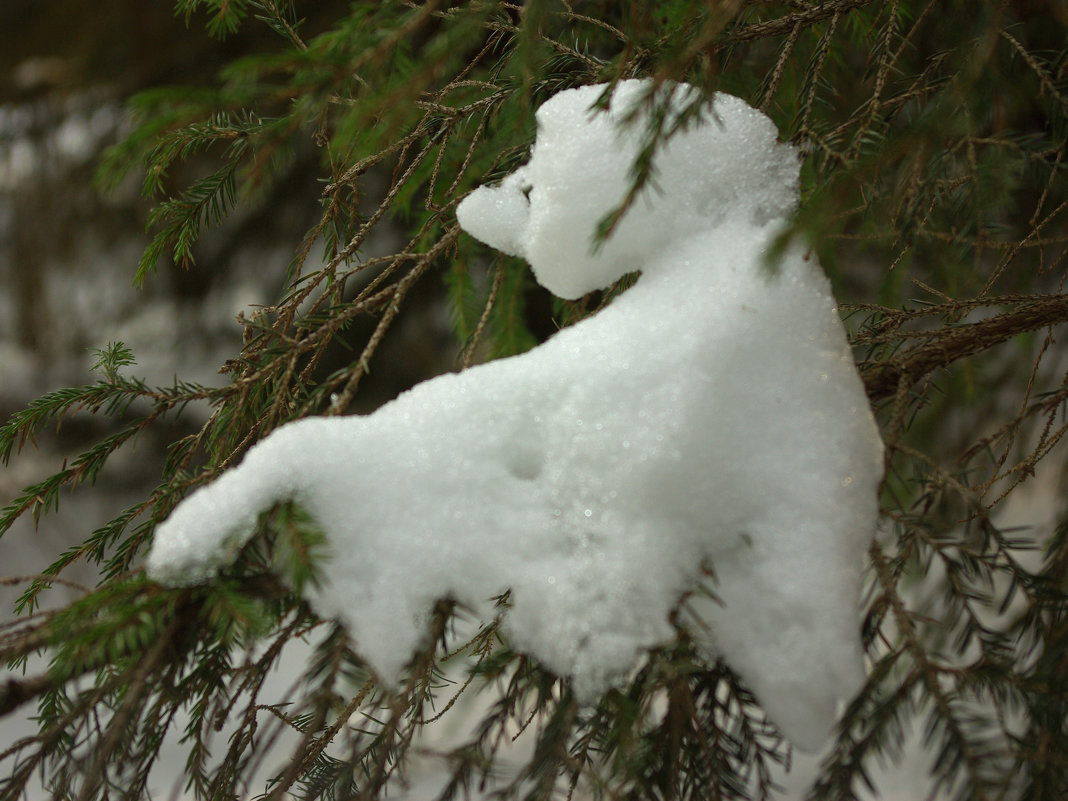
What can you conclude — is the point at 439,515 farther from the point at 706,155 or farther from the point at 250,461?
the point at 706,155

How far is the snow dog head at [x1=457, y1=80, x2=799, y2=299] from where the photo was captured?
614mm

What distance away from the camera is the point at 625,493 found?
515 mm

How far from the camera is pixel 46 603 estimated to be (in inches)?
114

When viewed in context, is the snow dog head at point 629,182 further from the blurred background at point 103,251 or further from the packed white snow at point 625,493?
the blurred background at point 103,251

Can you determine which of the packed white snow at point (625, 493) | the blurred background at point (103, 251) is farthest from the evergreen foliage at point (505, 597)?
the blurred background at point (103, 251)

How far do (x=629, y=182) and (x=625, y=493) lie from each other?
0.85ft

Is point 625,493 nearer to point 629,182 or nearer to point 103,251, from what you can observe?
point 629,182

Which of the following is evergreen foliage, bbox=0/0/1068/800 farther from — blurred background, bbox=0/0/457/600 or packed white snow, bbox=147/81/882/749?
blurred background, bbox=0/0/457/600

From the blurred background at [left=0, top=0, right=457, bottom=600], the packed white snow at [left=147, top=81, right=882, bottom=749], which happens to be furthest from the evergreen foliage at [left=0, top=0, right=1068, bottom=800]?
the blurred background at [left=0, top=0, right=457, bottom=600]

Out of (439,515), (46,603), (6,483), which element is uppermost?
(439,515)

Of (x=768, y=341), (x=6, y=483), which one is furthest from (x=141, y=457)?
(x=768, y=341)

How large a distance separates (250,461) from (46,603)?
3.01 m

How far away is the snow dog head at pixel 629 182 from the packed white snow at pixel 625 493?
5cm

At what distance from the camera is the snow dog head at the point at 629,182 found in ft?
2.01
